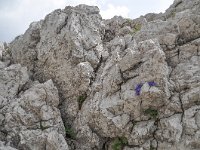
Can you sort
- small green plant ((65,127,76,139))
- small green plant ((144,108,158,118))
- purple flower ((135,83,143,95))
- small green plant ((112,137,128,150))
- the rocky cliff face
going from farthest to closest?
small green plant ((65,127,76,139)) → purple flower ((135,83,143,95)) → small green plant ((112,137,128,150)) → small green plant ((144,108,158,118)) → the rocky cliff face

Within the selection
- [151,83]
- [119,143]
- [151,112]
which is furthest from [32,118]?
[151,83]

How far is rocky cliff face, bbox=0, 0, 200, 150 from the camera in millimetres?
20188

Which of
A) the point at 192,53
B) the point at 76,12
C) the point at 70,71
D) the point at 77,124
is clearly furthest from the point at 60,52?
the point at 192,53

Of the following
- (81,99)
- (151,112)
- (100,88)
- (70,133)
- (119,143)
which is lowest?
(119,143)

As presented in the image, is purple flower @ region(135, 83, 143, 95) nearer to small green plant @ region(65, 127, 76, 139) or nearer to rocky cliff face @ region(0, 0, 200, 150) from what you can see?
rocky cliff face @ region(0, 0, 200, 150)

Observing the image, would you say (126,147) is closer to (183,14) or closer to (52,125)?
(52,125)

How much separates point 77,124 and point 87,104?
1.53m

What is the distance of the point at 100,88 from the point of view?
22391 millimetres

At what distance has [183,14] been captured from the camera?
24.3 m

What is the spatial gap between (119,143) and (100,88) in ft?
13.1

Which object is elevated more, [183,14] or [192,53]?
[183,14]

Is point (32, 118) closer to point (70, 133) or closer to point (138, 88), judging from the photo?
point (70, 133)

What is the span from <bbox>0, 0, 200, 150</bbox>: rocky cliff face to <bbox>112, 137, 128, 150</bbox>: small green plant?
64 millimetres

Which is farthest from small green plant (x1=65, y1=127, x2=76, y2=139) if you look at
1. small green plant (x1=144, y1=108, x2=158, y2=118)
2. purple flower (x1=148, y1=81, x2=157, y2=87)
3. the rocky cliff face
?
purple flower (x1=148, y1=81, x2=157, y2=87)
